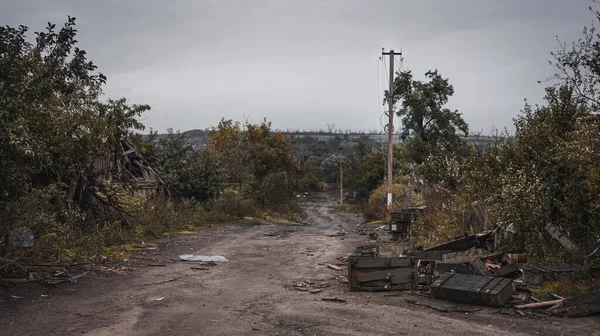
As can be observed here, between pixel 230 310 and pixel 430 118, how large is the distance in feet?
126

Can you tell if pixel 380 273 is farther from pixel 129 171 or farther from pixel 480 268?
pixel 129 171

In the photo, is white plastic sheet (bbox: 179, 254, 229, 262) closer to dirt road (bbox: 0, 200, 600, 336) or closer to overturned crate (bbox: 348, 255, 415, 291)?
dirt road (bbox: 0, 200, 600, 336)

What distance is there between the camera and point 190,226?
21.4 m

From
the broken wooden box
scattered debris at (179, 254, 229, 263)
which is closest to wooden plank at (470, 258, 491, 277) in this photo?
the broken wooden box

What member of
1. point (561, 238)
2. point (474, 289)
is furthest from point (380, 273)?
point (561, 238)

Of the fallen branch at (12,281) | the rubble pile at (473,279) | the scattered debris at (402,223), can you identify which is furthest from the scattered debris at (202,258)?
the scattered debris at (402,223)

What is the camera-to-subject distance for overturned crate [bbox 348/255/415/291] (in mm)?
9672

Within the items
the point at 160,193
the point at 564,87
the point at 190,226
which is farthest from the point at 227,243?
the point at 564,87

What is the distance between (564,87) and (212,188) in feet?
58.2

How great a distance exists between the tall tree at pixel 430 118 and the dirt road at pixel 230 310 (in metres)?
33.4

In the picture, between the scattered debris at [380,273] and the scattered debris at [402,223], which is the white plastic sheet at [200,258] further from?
the scattered debris at [402,223]

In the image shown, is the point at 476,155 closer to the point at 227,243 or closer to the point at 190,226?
the point at 227,243

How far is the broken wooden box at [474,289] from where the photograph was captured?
8305mm

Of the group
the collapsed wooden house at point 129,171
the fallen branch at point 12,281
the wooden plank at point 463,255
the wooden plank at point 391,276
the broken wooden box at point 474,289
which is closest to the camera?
the broken wooden box at point 474,289
